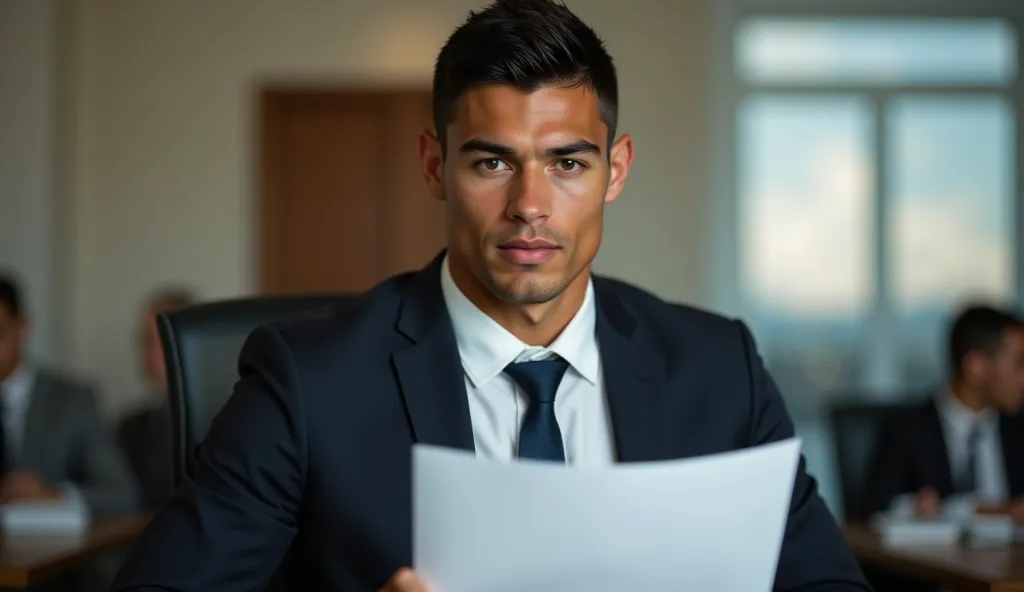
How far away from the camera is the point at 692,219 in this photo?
6414mm

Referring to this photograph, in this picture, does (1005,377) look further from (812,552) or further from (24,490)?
(24,490)

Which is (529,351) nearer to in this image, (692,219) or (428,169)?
(428,169)

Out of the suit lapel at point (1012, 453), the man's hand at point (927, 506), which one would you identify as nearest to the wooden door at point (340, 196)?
the suit lapel at point (1012, 453)

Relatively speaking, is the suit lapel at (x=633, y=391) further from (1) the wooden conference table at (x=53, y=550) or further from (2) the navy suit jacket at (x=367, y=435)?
(1) the wooden conference table at (x=53, y=550)

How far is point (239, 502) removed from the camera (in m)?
1.48

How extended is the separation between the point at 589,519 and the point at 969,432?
3077 millimetres

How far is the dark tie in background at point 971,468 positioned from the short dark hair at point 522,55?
104 inches

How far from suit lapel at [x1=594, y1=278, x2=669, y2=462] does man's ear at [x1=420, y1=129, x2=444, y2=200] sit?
30 centimetres

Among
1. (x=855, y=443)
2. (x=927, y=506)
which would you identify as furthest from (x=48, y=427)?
(x=927, y=506)

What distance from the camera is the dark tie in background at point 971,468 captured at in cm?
388

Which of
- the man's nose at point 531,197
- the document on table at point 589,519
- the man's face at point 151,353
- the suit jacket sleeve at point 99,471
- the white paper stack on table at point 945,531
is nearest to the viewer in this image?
the document on table at point 589,519

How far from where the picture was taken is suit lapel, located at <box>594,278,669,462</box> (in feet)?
5.39

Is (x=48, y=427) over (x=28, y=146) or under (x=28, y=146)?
under

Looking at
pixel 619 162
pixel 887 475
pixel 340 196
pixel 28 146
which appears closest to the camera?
pixel 619 162
